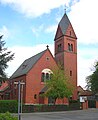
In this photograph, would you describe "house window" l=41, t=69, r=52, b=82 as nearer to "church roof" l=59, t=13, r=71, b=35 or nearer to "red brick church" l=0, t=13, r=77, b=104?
"red brick church" l=0, t=13, r=77, b=104

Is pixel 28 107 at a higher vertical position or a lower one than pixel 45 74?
lower

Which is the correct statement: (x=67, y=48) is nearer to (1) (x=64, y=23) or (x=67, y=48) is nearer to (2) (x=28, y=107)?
(1) (x=64, y=23)

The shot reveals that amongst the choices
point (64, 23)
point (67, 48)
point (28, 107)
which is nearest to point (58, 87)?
point (28, 107)

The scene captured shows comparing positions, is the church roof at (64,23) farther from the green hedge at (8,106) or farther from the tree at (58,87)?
the green hedge at (8,106)

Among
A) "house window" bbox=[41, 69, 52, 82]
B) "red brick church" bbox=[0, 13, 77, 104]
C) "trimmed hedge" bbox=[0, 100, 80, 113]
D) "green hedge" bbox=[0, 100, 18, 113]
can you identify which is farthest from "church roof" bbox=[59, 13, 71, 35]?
"green hedge" bbox=[0, 100, 18, 113]

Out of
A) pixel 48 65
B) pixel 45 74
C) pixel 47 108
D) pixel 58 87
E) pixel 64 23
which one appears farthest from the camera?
pixel 64 23

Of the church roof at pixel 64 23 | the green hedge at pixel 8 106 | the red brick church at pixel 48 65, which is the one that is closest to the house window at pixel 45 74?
the red brick church at pixel 48 65

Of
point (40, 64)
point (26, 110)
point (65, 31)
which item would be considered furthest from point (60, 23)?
point (26, 110)

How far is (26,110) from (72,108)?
10.7m

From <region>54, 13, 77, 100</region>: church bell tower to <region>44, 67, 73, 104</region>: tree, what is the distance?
9449 mm

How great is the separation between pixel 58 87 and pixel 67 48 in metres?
16.6

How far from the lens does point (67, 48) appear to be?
226 ft

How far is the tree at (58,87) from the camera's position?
2132 inches

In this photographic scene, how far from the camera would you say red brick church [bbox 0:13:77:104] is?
202 ft
